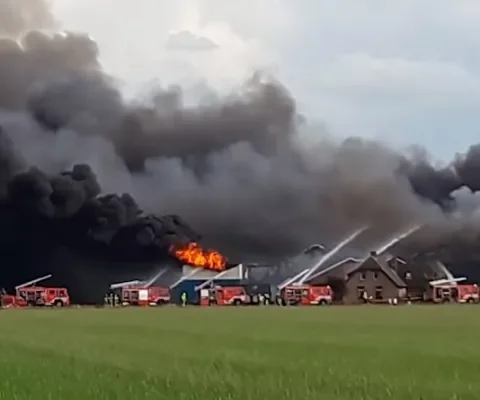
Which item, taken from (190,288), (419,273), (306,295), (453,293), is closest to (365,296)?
(419,273)

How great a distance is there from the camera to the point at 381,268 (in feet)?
177

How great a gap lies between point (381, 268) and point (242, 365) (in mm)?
45067

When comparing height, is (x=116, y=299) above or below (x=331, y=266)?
below

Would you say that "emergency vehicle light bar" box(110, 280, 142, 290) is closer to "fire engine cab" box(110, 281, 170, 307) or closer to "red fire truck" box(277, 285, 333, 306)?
"fire engine cab" box(110, 281, 170, 307)

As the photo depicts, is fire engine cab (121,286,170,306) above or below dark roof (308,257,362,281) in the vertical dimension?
below

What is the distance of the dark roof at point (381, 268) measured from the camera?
53.8 m

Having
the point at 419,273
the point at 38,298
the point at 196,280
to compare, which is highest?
the point at 419,273

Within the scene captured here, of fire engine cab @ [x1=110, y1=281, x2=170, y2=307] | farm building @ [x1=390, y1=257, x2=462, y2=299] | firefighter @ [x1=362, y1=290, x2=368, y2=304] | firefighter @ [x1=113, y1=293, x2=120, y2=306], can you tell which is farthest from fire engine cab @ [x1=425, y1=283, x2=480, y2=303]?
firefighter @ [x1=113, y1=293, x2=120, y2=306]

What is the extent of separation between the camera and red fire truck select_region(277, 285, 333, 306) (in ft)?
154

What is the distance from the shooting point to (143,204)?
53.0 metres

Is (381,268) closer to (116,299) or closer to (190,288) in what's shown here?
(190,288)

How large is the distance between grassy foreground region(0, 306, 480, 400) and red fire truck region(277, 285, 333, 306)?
29.9 metres

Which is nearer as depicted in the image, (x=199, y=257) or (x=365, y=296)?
(x=365, y=296)

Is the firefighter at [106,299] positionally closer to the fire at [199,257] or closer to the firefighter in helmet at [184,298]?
the firefighter in helmet at [184,298]
